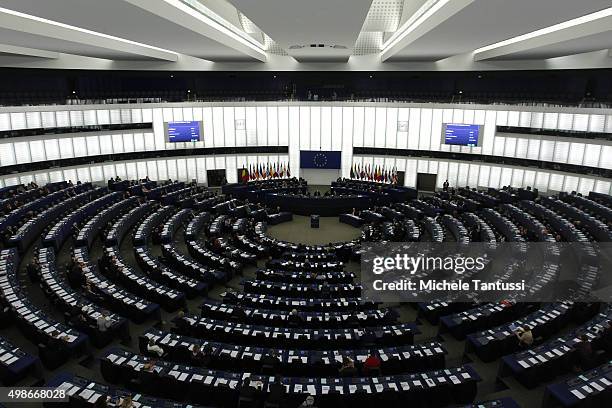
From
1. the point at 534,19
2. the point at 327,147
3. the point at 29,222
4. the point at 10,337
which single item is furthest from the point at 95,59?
the point at 534,19

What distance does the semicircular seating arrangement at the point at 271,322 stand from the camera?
10.8 metres

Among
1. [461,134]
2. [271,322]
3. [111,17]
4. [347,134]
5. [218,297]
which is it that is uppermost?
[111,17]

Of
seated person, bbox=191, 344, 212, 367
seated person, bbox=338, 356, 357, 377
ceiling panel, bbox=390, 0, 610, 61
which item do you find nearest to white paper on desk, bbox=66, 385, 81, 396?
seated person, bbox=191, 344, 212, 367

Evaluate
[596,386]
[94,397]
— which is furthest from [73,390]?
[596,386]

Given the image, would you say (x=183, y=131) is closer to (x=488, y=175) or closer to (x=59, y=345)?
(x=59, y=345)

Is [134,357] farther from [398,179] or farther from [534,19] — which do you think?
[398,179]

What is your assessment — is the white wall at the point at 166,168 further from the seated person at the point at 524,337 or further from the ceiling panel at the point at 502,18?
the seated person at the point at 524,337

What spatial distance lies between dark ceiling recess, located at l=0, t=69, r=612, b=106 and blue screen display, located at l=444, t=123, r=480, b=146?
366 centimetres

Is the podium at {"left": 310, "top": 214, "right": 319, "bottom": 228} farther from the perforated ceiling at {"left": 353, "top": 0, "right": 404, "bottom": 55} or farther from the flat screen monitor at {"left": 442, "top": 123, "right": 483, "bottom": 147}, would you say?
the flat screen monitor at {"left": 442, "top": 123, "right": 483, "bottom": 147}

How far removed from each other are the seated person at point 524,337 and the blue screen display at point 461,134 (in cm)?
2673

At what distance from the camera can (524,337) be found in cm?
1250

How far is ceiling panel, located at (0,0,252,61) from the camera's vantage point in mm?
12914

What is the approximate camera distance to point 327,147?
134 feet

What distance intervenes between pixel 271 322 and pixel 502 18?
47.8 feet
